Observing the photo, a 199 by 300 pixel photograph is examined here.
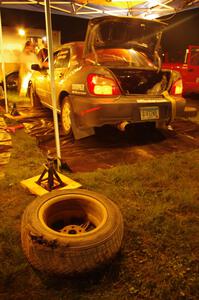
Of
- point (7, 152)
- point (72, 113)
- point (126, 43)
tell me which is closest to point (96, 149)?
point (72, 113)

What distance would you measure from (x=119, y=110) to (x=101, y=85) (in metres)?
0.45

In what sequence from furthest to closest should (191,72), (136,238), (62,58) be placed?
(191,72) → (62,58) → (136,238)

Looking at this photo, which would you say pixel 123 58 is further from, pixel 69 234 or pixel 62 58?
pixel 69 234

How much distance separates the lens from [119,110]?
12.7 ft

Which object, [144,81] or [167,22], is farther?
[167,22]

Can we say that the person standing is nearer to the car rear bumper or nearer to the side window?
the side window

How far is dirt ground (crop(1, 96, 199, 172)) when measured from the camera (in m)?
3.89

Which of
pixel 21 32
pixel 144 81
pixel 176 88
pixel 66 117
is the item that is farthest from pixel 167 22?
pixel 66 117

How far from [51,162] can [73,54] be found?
273 cm

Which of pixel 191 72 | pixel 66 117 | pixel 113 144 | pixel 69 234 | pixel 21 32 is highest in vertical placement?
pixel 21 32

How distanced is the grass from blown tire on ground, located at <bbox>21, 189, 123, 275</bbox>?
0.14 m

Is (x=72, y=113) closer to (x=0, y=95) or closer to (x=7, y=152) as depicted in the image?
(x=7, y=152)

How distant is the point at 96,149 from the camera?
4309 mm

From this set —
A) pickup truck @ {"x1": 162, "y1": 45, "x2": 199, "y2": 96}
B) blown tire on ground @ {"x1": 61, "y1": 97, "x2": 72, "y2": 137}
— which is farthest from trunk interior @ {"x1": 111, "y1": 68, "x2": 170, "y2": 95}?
pickup truck @ {"x1": 162, "y1": 45, "x2": 199, "y2": 96}
